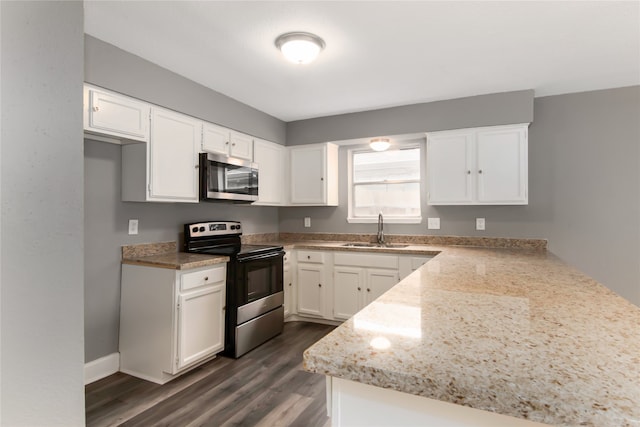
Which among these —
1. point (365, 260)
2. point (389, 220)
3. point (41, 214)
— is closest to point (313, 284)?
point (365, 260)

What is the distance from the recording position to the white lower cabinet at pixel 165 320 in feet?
8.11

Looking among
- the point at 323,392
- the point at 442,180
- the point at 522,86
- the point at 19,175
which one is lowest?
the point at 323,392

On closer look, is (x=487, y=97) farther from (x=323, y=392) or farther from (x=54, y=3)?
(x=54, y=3)

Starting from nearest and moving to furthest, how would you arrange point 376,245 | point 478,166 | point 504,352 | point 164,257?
point 504,352
point 164,257
point 478,166
point 376,245

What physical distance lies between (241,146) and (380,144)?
1.53m

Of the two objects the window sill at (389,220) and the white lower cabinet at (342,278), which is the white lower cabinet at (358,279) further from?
the window sill at (389,220)

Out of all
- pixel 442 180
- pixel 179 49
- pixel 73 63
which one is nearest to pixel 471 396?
pixel 73 63

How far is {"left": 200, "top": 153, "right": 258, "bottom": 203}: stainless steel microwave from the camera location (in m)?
3.00

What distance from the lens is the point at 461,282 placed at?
1.60 m

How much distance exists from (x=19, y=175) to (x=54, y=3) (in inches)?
21.4

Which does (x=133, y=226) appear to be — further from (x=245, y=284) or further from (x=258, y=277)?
(x=258, y=277)

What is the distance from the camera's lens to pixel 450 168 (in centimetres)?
348

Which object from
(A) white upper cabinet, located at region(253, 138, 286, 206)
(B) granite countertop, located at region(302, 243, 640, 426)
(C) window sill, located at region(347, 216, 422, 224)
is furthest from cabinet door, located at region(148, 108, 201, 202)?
(B) granite countertop, located at region(302, 243, 640, 426)

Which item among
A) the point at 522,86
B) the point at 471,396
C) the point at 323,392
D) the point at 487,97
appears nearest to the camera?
the point at 471,396
